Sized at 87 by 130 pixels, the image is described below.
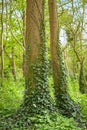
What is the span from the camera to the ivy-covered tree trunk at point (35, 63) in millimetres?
10055

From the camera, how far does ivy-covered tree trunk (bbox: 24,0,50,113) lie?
33.0 ft

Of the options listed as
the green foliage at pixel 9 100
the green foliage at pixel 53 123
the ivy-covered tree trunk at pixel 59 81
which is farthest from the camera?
the green foliage at pixel 9 100

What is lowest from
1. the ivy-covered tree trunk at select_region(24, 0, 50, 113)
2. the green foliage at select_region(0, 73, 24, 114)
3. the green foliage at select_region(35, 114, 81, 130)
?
the green foliage at select_region(35, 114, 81, 130)

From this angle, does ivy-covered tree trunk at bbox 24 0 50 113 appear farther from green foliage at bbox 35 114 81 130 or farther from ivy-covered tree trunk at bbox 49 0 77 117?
ivy-covered tree trunk at bbox 49 0 77 117

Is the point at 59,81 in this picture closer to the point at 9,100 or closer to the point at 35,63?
the point at 35,63

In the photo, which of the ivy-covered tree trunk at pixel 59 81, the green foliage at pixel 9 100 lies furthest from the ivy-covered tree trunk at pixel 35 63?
the green foliage at pixel 9 100

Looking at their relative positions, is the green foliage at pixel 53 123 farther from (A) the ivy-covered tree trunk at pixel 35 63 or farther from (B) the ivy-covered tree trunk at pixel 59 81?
(B) the ivy-covered tree trunk at pixel 59 81

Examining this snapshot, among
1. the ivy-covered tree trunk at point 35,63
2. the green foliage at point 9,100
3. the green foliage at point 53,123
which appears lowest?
the green foliage at point 53,123

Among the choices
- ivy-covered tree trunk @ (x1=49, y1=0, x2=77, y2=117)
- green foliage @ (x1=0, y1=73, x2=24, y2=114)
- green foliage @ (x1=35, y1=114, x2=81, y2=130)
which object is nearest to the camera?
green foliage @ (x1=35, y1=114, x2=81, y2=130)

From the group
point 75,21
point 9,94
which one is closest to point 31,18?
point 9,94

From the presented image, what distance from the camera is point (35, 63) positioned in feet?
34.1

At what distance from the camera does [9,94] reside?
1437 centimetres

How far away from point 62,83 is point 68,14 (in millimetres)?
12646

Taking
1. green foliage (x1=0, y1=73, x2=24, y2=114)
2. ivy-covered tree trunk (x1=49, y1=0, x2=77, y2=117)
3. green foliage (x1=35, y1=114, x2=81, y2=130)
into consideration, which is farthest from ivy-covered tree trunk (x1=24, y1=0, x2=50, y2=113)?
green foliage (x1=0, y1=73, x2=24, y2=114)
